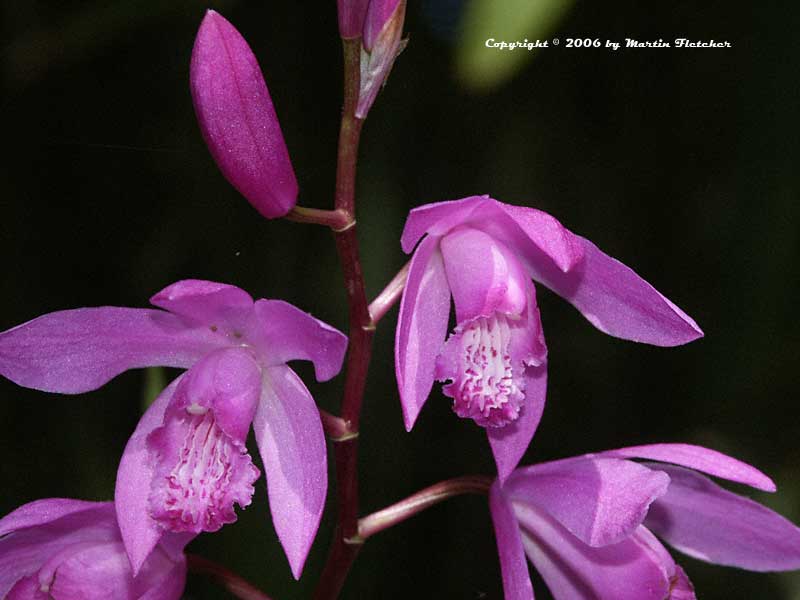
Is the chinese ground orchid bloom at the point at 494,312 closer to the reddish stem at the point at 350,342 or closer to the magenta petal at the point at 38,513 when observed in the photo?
the reddish stem at the point at 350,342

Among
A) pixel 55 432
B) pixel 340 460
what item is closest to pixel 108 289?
pixel 55 432

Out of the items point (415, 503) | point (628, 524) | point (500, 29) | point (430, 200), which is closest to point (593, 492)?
point (628, 524)

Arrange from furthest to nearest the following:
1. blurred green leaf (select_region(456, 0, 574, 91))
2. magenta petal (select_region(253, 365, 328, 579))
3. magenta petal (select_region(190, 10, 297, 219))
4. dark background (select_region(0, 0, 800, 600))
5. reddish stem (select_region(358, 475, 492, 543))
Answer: dark background (select_region(0, 0, 800, 600)) < blurred green leaf (select_region(456, 0, 574, 91)) < reddish stem (select_region(358, 475, 492, 543)) < magenta petal (select_region(253, 365, 328, 579)) < magenta petal (select_region(190, 10, 297, 219))

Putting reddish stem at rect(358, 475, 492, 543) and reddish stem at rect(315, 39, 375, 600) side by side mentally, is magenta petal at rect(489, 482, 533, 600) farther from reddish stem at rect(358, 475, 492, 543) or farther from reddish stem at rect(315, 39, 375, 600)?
reddish stem at rect(315, 39, 375, 600)

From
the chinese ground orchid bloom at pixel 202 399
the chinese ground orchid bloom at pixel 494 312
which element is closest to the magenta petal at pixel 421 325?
the chinese ground orchid bloom at pixel 494 312

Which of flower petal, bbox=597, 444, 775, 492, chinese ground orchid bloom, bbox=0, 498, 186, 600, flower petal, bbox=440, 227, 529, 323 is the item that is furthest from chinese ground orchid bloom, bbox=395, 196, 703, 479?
chinese ground orchid bloom, bbox=0, 498, 186, 600
